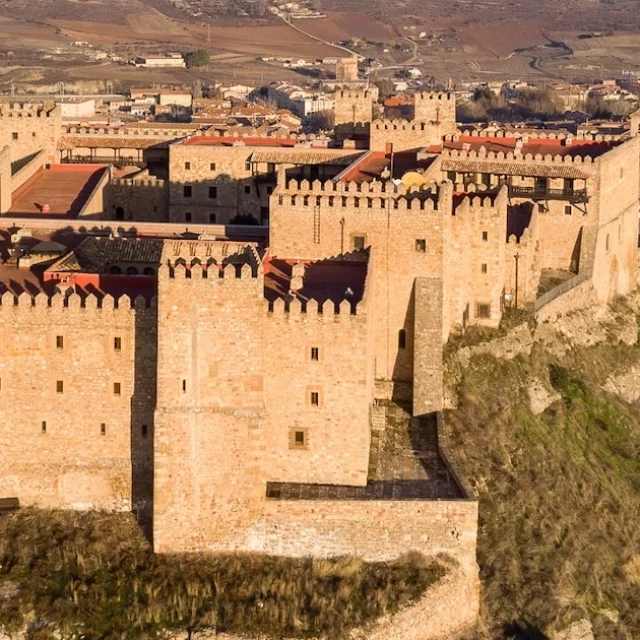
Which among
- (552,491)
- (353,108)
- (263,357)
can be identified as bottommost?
(552,491)

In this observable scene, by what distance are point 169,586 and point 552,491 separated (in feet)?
34.9

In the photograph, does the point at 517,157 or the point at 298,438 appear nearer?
the point at 298,438

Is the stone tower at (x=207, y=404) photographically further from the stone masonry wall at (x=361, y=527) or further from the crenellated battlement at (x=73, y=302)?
the crenellated battlement at (x=73, y=302)

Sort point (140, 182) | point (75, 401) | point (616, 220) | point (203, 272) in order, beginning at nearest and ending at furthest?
point (203, 272) → point (75, 401) → point (616, 220) → point (140, 182)

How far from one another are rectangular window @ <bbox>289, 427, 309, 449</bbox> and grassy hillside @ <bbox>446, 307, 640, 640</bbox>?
14.3 feet

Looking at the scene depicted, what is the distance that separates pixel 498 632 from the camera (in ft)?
105

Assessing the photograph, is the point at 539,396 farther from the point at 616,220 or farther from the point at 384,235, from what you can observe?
the point at 616,220

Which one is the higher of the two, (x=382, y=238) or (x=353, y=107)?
(x=382, y=238)

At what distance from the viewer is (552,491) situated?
36812 mm

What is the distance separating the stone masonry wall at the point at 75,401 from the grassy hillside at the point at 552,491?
779 cm

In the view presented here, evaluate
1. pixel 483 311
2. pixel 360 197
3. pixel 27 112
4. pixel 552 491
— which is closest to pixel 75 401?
pixel 360 197

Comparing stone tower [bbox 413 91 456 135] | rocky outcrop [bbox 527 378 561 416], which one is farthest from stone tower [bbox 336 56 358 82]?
rocky outcrop [bbox 527 378 561 416]

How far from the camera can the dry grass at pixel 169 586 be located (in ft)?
97.8

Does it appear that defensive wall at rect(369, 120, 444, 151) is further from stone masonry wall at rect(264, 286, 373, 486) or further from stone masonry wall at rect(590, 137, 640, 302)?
stone masonry wall at rect(264, 286, 373, 486)
